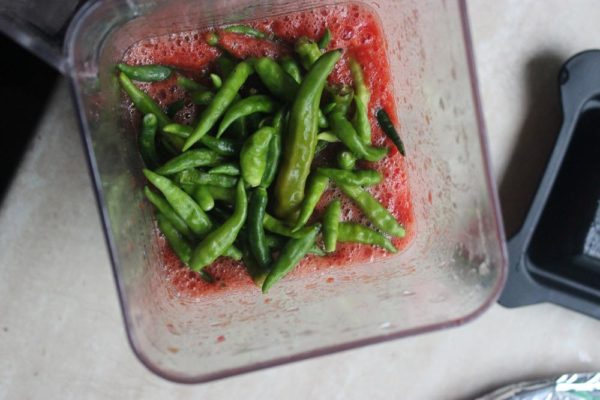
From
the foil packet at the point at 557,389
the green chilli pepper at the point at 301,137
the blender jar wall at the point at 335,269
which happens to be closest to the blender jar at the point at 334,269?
the blender jar wall at the point at 335,269

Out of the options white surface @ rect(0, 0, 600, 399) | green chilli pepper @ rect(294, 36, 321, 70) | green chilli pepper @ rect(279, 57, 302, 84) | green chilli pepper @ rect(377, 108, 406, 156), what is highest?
green chilli pepper @ rect(294, 36, 321, 70)

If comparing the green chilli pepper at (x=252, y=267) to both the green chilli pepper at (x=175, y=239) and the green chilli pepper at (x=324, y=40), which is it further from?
the green chilli pepper at (x=324, y=40)

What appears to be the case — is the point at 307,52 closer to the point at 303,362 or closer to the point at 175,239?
the point at 175,239

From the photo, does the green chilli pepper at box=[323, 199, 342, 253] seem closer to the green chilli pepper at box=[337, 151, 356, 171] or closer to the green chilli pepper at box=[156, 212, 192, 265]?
the green chilli pepper at box=[337, 151, 356, 171]

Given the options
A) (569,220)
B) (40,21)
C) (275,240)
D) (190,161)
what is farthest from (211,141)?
(569,220)

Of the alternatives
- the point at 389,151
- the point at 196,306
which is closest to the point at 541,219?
the point at 389,151

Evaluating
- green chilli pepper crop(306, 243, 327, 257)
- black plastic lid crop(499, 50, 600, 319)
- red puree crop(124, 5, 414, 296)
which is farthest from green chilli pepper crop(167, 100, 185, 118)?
black plastic lid crop(499, 50, 600, 319)
